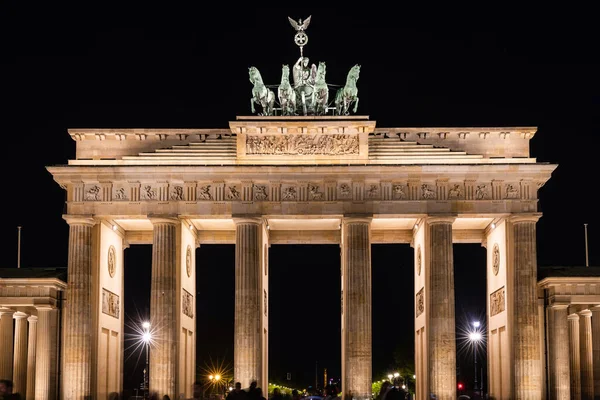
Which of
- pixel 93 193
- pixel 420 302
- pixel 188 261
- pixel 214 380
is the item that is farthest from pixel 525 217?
pixel 214 380

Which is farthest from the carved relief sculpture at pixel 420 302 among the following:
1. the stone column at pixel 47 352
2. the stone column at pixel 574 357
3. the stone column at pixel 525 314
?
the stone column at pixel 47 352

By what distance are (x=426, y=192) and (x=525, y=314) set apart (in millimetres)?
9055

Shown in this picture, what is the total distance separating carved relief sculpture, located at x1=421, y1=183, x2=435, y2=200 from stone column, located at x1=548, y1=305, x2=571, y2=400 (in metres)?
9.54

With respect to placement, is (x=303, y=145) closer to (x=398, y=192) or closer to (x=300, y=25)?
(x=398, y=192)

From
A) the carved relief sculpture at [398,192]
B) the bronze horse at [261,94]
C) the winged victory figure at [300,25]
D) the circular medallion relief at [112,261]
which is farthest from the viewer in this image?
the winged victory figure at [300,25]

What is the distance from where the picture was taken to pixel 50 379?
→ 6094 cm

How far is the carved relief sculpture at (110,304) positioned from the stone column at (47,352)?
118 inches

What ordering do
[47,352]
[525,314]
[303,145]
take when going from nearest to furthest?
[525,314] < [47,352] < [303,145]

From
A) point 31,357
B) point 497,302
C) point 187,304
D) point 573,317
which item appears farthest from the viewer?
point 187,304

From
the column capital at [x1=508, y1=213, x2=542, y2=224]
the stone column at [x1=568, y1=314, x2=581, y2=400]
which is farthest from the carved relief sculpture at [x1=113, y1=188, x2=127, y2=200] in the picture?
the stone column at [x1=568, y1=314, x2=581, y2=400]

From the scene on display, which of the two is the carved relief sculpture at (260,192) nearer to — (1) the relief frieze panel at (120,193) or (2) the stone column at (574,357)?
(1) the relief frieze panel at (120,193)

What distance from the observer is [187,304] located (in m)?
66.3

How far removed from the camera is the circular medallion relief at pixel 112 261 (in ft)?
214

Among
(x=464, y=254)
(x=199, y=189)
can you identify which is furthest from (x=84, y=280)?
(x=464, y=254)
